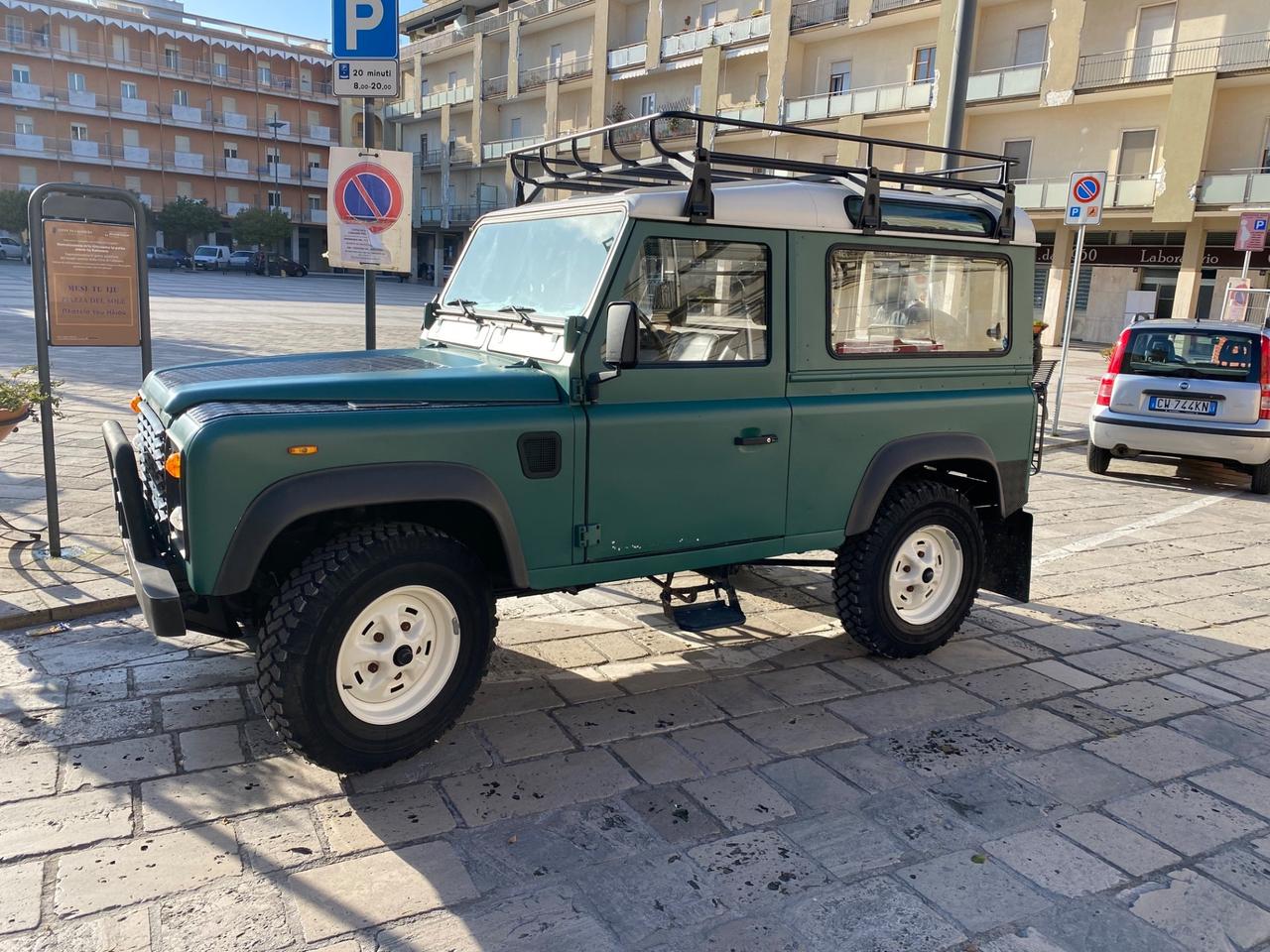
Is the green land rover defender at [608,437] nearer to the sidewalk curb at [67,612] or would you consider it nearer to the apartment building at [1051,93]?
the sidewalk curb at [67,612]

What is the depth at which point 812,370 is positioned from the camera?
14.5 feet

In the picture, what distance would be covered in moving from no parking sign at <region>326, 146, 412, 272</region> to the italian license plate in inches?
288

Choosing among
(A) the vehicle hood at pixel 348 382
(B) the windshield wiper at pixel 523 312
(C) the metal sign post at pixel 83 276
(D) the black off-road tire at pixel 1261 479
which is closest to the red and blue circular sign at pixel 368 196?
(C) the metal sign post at pixel 83 276

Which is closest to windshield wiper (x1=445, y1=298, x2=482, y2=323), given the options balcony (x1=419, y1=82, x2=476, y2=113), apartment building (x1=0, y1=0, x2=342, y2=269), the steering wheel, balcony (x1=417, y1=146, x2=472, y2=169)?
the steering wheel

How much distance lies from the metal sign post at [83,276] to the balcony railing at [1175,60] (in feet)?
93.1

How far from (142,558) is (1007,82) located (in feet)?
103

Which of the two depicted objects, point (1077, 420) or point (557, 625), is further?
point (1077, 420)

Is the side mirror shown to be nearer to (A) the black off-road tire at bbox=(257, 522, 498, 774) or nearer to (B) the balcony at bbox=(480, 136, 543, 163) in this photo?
(A) the black off-road tire at bbox=(257, 522, 498, 774)

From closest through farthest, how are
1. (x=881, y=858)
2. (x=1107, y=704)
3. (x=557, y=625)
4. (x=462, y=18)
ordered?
(x=881, y=858) < (x=1107, y=704) < (x=557, y=625) < (x=462, y=18)

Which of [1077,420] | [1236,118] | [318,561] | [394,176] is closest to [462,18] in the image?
[1236,118]

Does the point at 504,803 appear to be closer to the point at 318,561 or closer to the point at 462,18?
the point at 318,561

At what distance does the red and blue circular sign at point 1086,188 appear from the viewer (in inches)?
448

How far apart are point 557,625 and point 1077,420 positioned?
10.9 metres

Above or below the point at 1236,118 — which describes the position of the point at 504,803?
below
